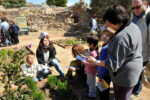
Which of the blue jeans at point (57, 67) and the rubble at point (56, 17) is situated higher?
the rubble at point (56, 17)

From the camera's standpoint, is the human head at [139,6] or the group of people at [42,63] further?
the group of people at [42,63]

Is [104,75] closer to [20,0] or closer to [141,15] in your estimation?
[141,15]

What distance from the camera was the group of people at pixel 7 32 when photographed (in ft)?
27.0

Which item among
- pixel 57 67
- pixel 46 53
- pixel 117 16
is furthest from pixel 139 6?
pixel 46 53

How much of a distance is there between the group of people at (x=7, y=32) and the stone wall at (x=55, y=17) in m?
5.34

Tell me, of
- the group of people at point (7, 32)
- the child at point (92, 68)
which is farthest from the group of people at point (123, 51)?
the group of people at point (7, 32)

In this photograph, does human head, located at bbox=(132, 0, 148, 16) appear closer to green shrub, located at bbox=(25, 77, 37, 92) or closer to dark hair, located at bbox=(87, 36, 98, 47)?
dark hair, located at bbox=(87, 36, 98, 47)

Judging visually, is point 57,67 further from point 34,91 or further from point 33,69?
point 34,91

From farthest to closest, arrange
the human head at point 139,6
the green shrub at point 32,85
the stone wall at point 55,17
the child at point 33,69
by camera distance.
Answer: the stone wall at point 55,17 → the child at point 33,69 → the green shrub at point 32,85 → the human head at point 139,6

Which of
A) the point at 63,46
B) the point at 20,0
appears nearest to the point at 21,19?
the point at 63,46

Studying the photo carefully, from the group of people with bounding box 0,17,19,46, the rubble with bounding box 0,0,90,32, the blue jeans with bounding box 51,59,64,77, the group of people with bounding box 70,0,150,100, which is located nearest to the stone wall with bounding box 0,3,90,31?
Answer: the rubble with bounding box 0,0,90,32

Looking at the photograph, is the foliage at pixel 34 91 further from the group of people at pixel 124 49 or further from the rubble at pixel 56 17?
the rubble at pixel 56 17

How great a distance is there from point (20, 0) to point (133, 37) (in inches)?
1654

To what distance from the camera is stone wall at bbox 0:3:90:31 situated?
549 inches
